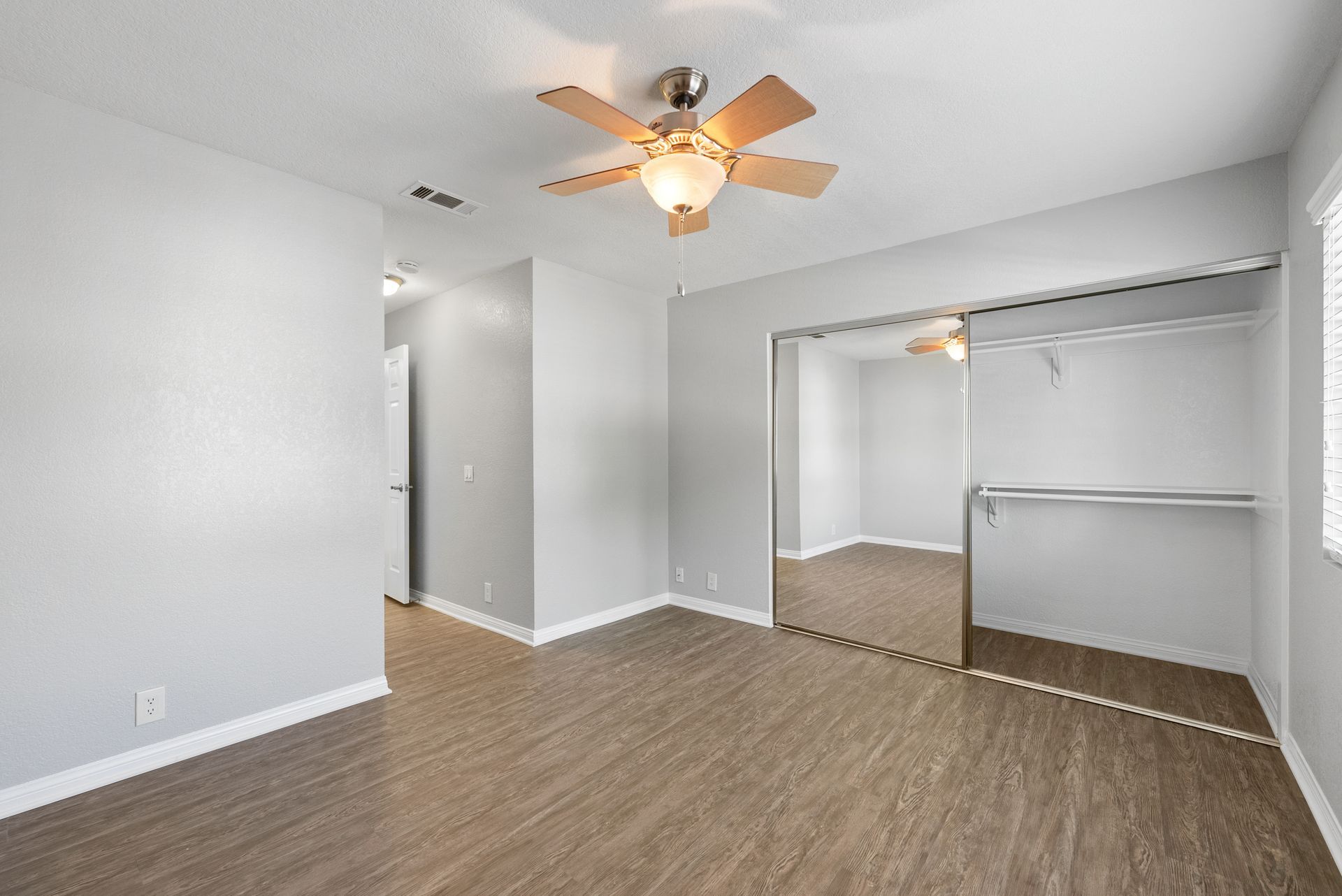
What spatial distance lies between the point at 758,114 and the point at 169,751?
128 inches

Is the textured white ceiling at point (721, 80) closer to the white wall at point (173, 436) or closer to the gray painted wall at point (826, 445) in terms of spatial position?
the white wall at point (173, 436)

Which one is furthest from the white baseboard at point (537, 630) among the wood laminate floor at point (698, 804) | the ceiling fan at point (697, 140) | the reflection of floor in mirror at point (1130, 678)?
the ceiling fan at point (697, 140)

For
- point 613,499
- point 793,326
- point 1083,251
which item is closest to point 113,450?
point 613,499

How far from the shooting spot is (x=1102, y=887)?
175 centimetres

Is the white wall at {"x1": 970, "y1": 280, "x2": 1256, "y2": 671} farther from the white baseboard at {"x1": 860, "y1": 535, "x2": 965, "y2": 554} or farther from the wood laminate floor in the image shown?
the wood laminate floor

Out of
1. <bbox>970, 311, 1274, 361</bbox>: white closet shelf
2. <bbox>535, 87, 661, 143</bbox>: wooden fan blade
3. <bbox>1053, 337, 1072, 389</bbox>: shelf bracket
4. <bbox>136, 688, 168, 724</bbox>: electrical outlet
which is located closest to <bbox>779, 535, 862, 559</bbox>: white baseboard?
<bbox>970, 311, 1274, 361</bbox>: white closet shelf

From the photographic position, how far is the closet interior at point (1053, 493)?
3.25 metres

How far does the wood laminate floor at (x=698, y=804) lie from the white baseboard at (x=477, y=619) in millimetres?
753

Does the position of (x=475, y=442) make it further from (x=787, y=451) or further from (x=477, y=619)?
(x=787, y=451)

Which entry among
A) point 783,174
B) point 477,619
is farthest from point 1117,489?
point 477,619

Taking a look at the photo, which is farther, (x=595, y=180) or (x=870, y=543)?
(x=870, y=543)

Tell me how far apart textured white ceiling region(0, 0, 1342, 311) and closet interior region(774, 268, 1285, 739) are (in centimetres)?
96

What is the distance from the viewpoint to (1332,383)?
1.95 meters

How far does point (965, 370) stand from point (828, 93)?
6.39ft
